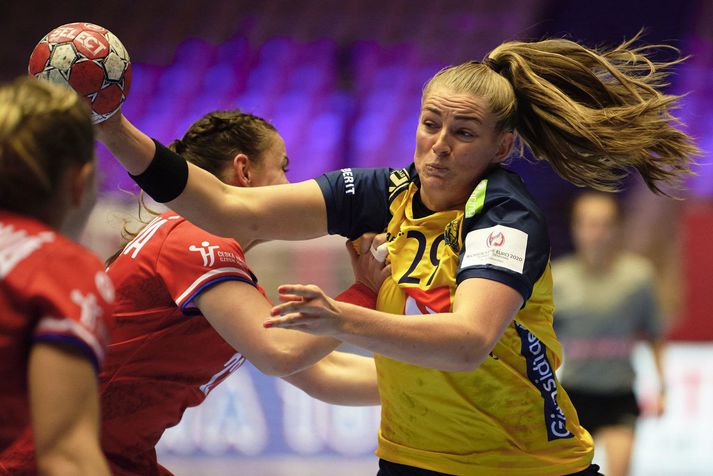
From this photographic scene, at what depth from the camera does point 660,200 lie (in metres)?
7.13

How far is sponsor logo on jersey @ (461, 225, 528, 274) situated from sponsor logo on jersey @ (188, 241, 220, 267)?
28.3 inches

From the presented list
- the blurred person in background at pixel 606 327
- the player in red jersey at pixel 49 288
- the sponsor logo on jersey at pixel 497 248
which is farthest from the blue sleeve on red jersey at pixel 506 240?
the blurred person in background at pixel 606 327

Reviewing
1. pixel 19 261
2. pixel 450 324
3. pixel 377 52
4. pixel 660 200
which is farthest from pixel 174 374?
pixel 377 52

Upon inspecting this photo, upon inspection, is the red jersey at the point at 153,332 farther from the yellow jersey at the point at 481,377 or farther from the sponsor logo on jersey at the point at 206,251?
the yellow jersey at the point at 481,377

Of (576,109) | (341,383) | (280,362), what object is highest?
(576,109)

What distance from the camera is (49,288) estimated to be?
1645mm

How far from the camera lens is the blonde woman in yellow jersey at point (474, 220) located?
8.46 ft

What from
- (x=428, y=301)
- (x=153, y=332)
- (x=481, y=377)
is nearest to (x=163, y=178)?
(x=153, y=332)

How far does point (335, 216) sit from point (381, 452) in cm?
69

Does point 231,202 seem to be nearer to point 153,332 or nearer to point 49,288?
point 153,332

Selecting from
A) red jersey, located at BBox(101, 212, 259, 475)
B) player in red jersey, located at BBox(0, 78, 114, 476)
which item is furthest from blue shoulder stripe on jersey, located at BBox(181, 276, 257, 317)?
player in red jersey, located at BBox(0, 78, 114, 476)

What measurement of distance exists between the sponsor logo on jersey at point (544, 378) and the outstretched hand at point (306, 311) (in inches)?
26.2

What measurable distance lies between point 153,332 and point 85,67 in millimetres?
768

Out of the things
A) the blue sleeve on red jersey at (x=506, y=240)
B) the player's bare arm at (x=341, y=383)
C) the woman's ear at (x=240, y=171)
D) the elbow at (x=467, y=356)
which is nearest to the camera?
the elbow at (x=467, y=356)
